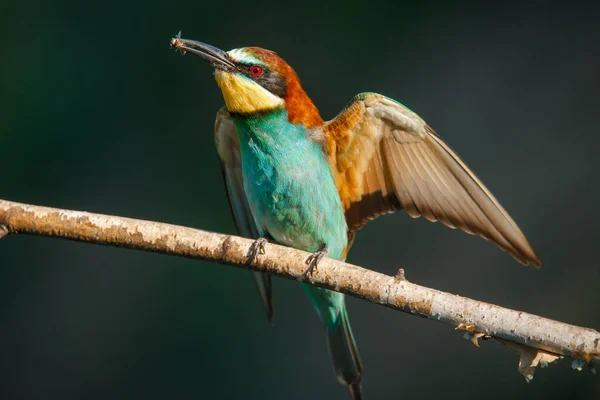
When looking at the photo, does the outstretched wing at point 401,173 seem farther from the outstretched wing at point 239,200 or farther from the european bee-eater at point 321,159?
the outstretched wing at point 239,200

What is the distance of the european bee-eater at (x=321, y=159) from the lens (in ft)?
6.51

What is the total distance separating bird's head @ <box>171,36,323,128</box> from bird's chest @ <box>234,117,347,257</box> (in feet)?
0.26

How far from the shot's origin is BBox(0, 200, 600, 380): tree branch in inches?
54.0

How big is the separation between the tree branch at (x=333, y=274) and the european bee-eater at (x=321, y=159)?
1.14ft

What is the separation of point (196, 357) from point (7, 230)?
4.53ft

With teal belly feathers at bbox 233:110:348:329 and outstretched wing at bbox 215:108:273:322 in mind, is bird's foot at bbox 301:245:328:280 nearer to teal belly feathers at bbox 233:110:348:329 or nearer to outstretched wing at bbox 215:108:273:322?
teal belly feathers at bbox 233:110:348:329

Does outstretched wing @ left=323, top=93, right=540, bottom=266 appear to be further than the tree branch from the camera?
Yes

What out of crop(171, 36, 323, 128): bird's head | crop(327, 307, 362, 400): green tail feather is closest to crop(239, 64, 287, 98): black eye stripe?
crop(171, 36, 323, 128): bird's head

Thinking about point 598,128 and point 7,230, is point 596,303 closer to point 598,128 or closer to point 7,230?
point 598,128

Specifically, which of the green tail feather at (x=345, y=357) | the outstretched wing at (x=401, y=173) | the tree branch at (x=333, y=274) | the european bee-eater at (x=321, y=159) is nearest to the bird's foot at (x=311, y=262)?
the tree branch at (x=333, y=274)

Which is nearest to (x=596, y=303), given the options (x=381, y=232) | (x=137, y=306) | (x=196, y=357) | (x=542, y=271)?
(x=542, y=271)

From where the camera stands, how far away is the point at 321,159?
2.04m

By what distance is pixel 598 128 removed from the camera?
2656 mm

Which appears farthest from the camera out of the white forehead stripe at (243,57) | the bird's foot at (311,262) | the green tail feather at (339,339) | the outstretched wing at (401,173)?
the green tail feather at (339,339)
